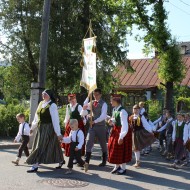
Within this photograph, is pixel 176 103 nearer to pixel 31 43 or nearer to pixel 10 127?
pixel 31 43

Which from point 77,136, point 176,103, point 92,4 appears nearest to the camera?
point 77,136

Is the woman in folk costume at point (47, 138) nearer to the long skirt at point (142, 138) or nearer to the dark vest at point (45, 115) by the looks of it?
the dark vest at point (45, 115)

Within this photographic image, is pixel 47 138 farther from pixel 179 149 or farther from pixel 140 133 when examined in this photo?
pixel 179 149

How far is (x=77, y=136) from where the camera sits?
874cm

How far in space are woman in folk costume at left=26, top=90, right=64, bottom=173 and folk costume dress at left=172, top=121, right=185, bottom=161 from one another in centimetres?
329

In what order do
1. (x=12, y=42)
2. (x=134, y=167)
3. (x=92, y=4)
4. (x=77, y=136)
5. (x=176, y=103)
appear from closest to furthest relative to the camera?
(x=77, y=136)
(x=134, y=167)
(x=92, y=4)
(x=12, y=42)
(x=176, y=103)

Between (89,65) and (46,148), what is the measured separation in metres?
2.12

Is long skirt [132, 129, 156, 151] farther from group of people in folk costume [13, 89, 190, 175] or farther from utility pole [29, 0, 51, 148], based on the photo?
utility pole [29, 0, 51, 148]

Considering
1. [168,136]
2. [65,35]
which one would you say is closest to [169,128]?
[168,136]

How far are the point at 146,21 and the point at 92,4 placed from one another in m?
2.61

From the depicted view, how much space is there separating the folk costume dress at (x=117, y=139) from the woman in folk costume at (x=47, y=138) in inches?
45.5

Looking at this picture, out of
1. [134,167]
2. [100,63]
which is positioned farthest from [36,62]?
[134,167]

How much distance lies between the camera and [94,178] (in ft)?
26.8

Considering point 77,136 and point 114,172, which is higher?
point 77,136
